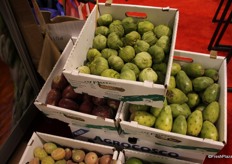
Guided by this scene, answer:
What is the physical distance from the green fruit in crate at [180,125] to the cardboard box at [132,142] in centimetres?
13

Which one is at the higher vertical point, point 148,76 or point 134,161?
point 148,76

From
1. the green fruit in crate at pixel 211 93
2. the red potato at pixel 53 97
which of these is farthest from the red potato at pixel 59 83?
the green fruit in crate at pixel 211 93

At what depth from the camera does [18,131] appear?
154 cm

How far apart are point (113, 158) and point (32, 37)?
847mm

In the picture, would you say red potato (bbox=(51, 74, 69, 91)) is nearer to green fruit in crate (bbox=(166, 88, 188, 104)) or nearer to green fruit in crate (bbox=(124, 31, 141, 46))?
green fruit in crate (bbox=(124, 31, 141, 46))

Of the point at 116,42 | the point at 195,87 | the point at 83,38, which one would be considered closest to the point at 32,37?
the point at 83,38

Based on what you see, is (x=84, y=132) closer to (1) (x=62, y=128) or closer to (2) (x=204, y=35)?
(1) (x=62, y=128)

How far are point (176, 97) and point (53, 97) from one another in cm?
70

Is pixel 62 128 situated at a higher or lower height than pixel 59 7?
lower

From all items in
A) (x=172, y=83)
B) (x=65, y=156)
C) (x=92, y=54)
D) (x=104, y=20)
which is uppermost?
(x=104, y=20)

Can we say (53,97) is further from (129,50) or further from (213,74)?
(213,74)

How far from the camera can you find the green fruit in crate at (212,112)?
1.13 metres

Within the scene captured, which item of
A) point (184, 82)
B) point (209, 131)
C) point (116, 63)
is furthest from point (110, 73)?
point (209, 131)

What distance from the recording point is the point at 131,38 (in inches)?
46.6
